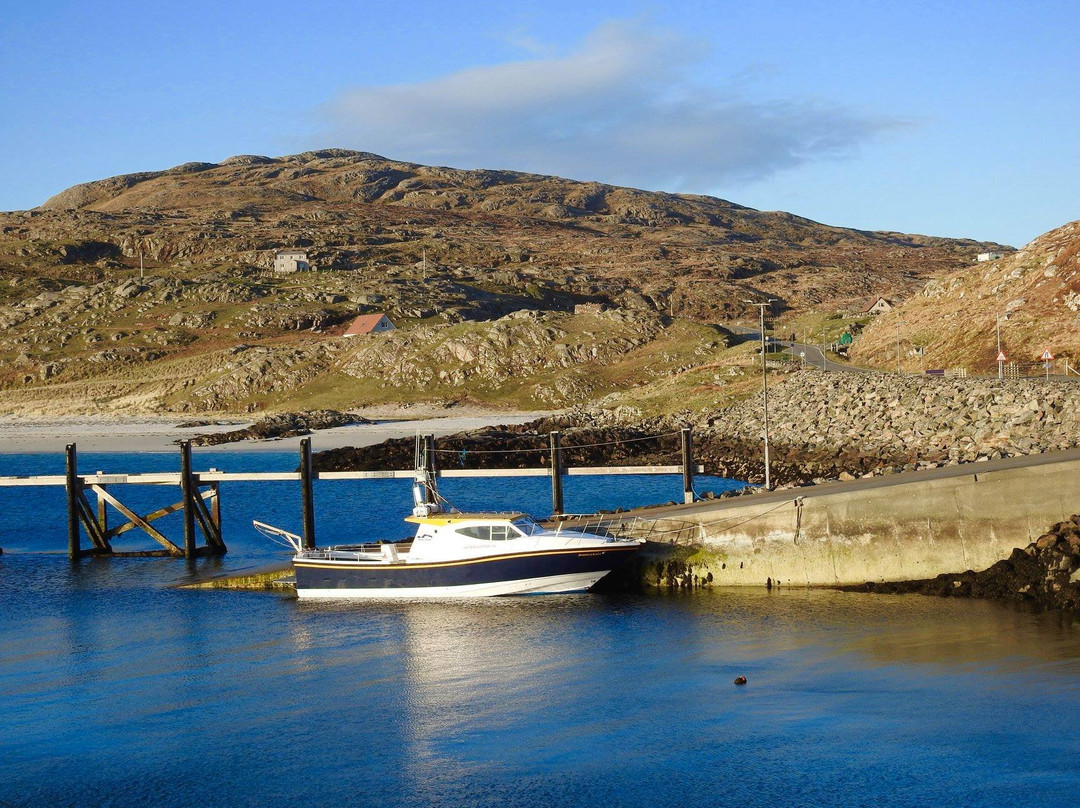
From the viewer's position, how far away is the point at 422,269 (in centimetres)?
19588

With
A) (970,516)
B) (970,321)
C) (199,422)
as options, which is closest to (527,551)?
(970,516)

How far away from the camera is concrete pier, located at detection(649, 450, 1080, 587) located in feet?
105

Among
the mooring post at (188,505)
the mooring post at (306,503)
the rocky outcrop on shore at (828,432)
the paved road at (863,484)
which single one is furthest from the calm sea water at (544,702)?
the rocky outcrop on shore at (828,432)

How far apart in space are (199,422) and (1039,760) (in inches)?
3861

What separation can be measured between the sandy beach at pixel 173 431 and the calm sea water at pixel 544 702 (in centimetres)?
5175

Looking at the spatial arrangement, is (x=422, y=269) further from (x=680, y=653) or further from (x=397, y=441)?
(x=680, y=653)

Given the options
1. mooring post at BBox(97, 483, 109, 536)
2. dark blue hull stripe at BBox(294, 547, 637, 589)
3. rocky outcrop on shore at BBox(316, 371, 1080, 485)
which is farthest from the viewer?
rocky outcrop on shore at BBox(316, 371, 1080, 485)

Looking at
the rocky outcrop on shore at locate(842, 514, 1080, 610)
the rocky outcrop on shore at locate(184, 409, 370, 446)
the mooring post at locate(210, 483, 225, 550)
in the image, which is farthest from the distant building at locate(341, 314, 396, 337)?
the rocky outcrop on shore at locate(842, 514, 1080, 610)

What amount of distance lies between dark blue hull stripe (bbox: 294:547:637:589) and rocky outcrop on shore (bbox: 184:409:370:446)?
54.2 meters

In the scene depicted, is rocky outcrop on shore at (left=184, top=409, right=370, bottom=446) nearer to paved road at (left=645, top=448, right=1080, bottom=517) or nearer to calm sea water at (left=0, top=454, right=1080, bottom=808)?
calm sea water at (left=0, top=454, right=1080, bottom=808)

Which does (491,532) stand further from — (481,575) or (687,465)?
(687,465)

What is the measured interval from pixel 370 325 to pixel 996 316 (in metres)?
76.6

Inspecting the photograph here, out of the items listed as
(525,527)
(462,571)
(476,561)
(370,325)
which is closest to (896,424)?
(525,527)

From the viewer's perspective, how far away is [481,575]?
1391 inches
